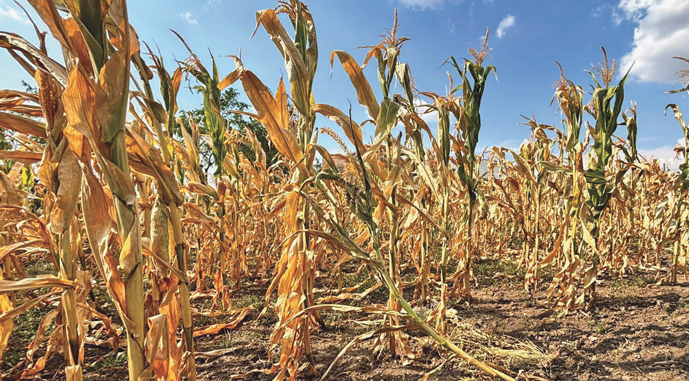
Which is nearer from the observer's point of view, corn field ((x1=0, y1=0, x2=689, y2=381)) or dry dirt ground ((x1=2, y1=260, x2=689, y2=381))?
corn field ((x1=0, y1=0, x2=689, y2=381))

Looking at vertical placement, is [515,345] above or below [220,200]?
below

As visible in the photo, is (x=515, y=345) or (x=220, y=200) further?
(x=220, y=200)

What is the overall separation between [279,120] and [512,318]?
2.50 m

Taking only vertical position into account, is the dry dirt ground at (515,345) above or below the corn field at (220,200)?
below

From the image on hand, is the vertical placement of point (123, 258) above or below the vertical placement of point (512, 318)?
above

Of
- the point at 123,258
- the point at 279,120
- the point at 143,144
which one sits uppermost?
the point at 279,120

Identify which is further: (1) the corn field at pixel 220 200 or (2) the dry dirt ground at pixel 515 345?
(2) the dry dirt ground at pixel 515 345

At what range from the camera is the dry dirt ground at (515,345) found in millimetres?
1894

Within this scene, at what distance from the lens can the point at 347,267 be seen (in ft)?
16.1

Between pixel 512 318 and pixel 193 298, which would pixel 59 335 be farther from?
pixel 512 318

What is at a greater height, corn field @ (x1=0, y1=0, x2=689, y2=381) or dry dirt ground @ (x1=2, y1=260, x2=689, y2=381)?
corn field @ (x1=0, y1=0, x2=689, y2=381)

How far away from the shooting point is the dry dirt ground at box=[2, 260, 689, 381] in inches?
74.5

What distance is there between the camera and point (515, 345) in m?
2.13

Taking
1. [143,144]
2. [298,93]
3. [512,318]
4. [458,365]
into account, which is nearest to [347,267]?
[512,318]
